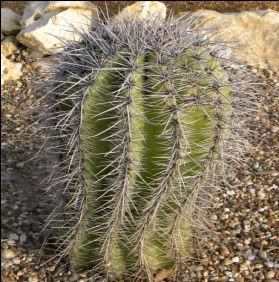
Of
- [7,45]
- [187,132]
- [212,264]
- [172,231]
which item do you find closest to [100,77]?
[187,132]

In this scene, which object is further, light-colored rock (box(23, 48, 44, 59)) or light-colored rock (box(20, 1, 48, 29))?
light-colored rock (box(20, 1, 48, 29))

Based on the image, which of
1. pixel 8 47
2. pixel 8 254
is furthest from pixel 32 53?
pixel 8 254

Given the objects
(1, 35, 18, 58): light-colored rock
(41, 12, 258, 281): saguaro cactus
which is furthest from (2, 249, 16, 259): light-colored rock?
(1, 35, 18, 58): light-colored rock

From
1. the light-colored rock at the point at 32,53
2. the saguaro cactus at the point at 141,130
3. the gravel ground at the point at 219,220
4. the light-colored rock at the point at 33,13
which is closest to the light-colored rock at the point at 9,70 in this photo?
the light-colored rock at the point at 32,53

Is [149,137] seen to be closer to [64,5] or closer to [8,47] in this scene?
[8,47]

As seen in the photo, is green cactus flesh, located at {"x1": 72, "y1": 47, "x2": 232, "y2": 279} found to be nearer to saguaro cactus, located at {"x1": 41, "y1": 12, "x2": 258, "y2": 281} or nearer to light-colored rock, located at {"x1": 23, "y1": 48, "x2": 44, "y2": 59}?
saguaro cactus, located at {"x1": 41, "y1": 12, "x2": 258, "y2": 281}

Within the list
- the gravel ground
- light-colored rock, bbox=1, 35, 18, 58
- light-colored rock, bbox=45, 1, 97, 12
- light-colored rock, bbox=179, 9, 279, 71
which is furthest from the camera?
light-colored rock, bbox=45, 1, 97, 12
